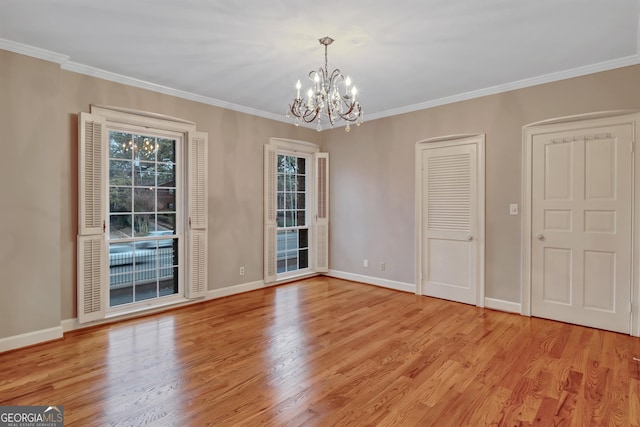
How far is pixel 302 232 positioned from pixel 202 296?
6.91 ft

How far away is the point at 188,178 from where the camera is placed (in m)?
4.37

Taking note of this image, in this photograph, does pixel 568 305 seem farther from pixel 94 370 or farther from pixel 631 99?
pixel 94 370

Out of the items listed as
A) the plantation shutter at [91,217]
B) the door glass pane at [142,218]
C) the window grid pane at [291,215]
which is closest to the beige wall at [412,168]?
the window grid pane at [291,215]

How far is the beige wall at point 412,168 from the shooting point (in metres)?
3.66

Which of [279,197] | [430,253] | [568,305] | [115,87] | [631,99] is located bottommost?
[568,305]

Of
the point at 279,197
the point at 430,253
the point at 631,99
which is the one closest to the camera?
the point at 631,99

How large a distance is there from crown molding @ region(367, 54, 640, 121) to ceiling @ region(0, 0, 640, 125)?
14 millimetres

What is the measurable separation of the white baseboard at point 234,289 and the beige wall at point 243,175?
0.07m

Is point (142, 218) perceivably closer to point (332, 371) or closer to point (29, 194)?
point (29, 194)

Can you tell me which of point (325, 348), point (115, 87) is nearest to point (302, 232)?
point (325, 348)

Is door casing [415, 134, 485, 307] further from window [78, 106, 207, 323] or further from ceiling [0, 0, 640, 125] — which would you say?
window [78, 106, 207, 323]

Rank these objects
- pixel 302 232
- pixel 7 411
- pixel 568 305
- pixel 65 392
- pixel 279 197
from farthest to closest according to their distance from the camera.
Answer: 1. pixel 302 232
2. pixel 279 197
3. pixel 568 305
4. pixel 65 392
5. pixel 7 411

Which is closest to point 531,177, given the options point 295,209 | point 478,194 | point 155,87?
point 478,194

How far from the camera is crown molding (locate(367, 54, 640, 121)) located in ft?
11.0
